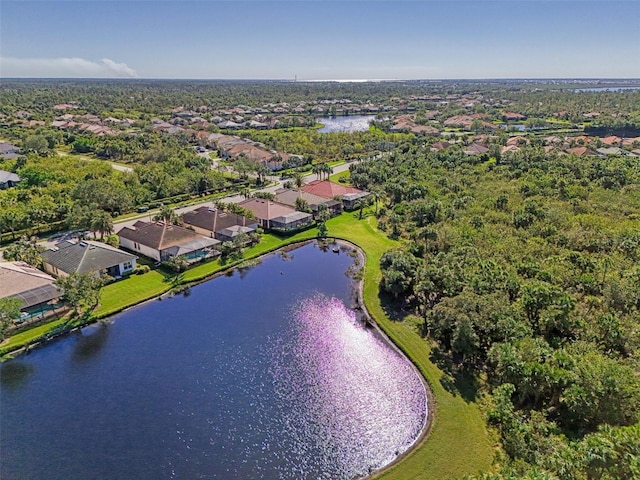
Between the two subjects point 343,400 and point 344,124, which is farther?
point 344,124

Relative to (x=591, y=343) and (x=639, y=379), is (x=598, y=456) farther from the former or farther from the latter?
(x=591, y=343)

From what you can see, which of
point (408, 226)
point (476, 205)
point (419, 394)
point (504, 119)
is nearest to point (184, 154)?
point (408, 226)

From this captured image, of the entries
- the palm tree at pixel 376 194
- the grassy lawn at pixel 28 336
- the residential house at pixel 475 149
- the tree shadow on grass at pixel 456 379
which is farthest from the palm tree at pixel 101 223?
the residential house at pixel 475 149

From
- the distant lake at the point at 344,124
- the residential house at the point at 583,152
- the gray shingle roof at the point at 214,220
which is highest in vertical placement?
the distant lake at the point at 344,124

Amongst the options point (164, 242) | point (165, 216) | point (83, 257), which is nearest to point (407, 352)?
point (164, 242)

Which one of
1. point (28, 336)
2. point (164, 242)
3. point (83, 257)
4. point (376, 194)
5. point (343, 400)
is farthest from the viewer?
point (376, 194)

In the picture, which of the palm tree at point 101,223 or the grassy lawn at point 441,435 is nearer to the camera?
the grassy lawn at point 441,435

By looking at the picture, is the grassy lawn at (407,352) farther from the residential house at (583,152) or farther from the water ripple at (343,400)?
the residential house at (583,152)

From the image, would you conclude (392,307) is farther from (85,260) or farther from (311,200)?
(85,260)
